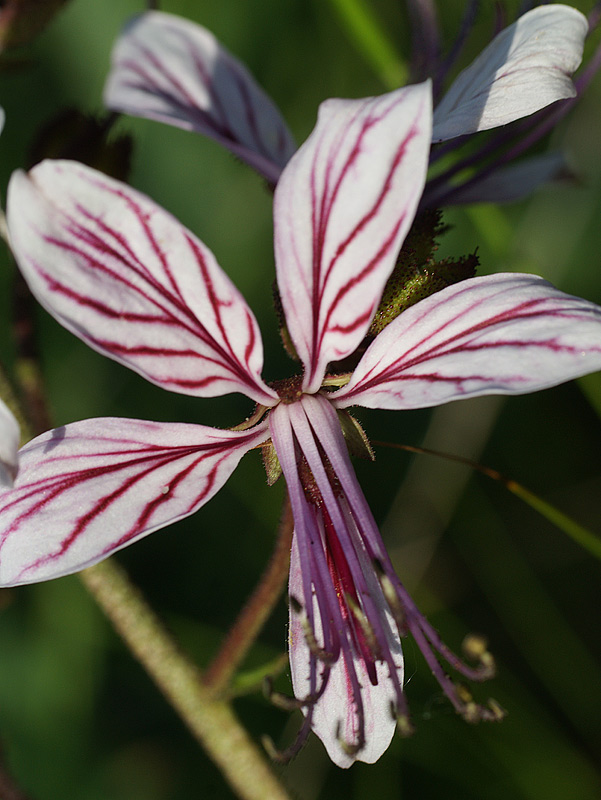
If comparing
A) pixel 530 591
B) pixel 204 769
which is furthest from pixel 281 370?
pixel 204 769

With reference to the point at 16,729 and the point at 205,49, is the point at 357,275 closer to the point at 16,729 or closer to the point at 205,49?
the point at 205,49

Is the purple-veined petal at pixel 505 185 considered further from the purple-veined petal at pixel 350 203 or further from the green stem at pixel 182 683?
the green stem at pixel 182 683

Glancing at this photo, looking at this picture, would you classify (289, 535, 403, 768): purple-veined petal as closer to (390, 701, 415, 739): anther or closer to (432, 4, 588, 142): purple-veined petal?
(390, 701, 415, 739): anther

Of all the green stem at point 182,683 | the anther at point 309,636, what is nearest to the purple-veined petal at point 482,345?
the anther at point 309,636

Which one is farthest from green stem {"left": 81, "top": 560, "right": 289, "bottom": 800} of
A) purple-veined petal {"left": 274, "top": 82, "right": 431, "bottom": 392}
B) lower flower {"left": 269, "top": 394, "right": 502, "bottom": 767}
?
purple-veined petal {"left": 274, "top": 82, "right": 431, "bottom": 392}

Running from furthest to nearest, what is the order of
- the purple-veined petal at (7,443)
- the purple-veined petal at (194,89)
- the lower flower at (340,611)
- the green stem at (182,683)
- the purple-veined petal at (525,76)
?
the green stem at (182,683) → the purple-veined petal at (194,89) → the lower flower at (340,611) → the purple-veined petal at (525,76) → the purple-veined petal at (7,443)

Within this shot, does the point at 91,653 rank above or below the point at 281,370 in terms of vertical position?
below
